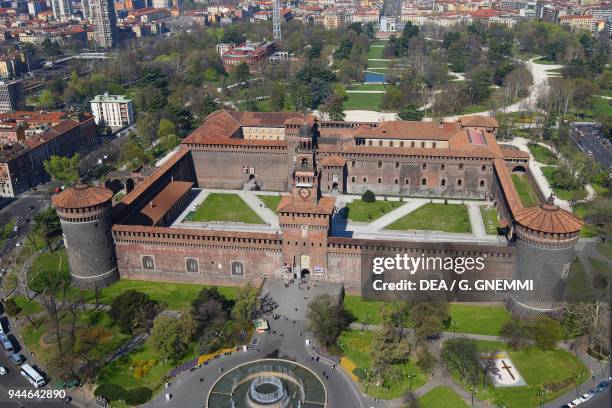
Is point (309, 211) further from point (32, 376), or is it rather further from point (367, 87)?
point (367, 87)

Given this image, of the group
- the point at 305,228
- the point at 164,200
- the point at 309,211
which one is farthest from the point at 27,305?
the point at 309,211

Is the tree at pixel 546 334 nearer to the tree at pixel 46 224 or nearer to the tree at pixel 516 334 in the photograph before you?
the tree at pixel 516 334

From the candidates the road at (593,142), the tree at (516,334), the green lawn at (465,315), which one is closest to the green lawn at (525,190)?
the road at (593,142)

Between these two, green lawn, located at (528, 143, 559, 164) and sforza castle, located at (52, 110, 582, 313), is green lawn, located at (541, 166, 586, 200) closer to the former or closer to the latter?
sforza castle, located at (52, 110, 582, 313)

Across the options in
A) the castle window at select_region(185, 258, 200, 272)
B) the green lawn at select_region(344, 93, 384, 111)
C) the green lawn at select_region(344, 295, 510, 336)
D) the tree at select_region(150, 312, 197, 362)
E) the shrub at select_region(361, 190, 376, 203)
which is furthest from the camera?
the green lawn at select_region(344, 93, 384, 111)

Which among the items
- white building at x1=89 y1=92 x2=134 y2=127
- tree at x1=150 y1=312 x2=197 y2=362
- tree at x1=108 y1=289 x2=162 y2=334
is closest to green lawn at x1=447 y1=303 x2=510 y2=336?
tree at x1=150 y1=312 x2=197 y2=362

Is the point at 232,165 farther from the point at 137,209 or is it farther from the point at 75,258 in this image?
the point at 75,258
